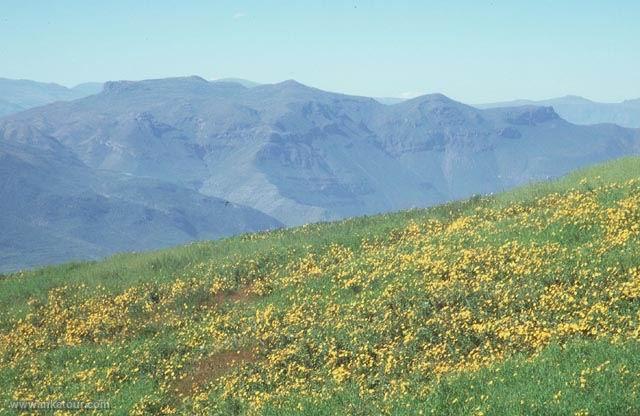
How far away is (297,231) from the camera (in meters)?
35.1

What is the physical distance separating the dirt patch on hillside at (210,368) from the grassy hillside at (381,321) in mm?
68

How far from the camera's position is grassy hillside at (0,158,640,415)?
1398 centimetres

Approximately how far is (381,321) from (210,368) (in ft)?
16.0

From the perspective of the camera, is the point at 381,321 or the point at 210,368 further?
the point at 210,368

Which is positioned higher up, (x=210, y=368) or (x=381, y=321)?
(x=381, y=321)

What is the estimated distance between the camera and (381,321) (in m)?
19.6

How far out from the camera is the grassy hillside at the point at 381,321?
1398 cm

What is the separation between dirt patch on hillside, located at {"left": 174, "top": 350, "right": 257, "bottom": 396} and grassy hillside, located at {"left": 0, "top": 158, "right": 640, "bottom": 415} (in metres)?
0.07

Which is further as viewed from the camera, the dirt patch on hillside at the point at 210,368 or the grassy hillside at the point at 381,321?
the dirt patch on hillside at the point at 210,368

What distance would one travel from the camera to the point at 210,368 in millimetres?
20125

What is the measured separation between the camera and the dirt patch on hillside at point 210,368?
19.2 meters

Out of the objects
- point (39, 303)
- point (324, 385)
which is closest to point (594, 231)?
point (324, 385)

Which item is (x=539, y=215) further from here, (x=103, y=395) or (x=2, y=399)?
(x=2, y=399)

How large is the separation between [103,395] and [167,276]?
11.9 metres
